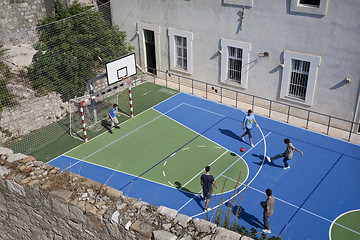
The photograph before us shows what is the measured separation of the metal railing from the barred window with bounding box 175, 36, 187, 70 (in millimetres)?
808

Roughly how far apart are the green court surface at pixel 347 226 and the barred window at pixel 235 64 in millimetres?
11320

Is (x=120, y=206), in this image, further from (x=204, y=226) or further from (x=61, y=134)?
(x=61, y=134)

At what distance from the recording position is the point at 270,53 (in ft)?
72.4

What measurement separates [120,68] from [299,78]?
9.82m

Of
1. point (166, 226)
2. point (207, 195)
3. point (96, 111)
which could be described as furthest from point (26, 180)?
point (96, 111)

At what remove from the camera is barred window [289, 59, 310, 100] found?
21.2 m

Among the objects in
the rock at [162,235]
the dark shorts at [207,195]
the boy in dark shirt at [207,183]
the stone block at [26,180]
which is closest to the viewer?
the rock at [162,235]

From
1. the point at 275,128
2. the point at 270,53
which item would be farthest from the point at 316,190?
the point at 270,53

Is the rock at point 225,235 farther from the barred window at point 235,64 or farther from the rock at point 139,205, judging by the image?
the barred window at point 235,64

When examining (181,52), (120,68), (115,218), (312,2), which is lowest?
(181,52)

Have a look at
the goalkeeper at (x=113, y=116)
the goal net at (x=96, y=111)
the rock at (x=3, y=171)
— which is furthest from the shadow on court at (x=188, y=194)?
the rock at (x=3, y=171)

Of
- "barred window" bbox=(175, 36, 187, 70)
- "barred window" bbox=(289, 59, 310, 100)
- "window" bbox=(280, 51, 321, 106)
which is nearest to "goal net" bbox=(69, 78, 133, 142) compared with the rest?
"barred window" bbox=(175, 36, 187, 70)

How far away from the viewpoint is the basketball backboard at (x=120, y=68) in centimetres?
2173

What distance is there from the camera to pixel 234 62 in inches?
943
